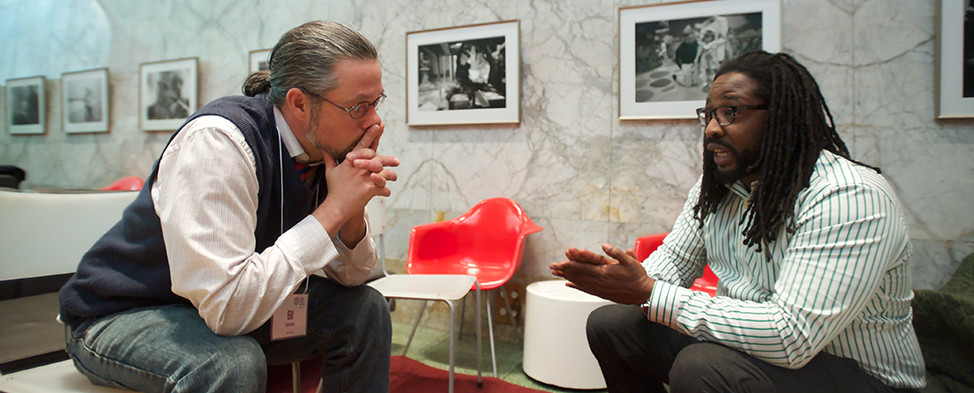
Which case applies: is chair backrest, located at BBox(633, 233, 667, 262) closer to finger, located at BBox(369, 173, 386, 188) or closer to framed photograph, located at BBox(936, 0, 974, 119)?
framed photograph, located at BBox(936, 0, 974, 119)

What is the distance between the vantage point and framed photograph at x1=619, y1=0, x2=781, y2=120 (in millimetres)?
2957

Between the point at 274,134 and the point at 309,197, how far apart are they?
0.20 m

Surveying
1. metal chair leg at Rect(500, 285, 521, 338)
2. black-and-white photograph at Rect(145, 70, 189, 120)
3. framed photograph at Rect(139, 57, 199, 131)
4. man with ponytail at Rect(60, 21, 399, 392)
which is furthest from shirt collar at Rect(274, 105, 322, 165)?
black-and-white photograph at Rect(145, 70, 189, 120)

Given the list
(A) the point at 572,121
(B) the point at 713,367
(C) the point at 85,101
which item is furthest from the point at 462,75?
(C) the point at 85,101

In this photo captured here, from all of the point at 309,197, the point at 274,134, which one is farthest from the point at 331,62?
the point at 309,197

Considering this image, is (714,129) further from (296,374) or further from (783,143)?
(296,374)

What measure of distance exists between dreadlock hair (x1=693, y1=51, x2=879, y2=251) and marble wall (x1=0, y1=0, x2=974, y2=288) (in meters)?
1.62

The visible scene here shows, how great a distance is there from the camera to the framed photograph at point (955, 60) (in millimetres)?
2600

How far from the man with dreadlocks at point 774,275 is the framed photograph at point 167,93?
4.30 meters

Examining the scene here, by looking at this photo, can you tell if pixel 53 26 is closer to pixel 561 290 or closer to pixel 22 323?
pixel 22 323

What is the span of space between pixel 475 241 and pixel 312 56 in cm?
212

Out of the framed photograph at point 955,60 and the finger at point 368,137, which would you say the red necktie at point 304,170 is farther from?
the framed photograph at point 955,60

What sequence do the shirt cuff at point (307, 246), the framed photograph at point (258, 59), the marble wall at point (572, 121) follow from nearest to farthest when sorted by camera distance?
1. the shirt cuff at point (307, 246)
2. the marble wall at point (572, 121)
3. the framed photograph at point (258, 59)

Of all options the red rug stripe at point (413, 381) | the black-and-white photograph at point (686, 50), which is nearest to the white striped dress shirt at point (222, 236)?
the red rug stripe at point (413, 381)
